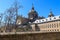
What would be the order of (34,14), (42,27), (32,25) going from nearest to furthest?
(42,27)
(32,25)
(34,14)

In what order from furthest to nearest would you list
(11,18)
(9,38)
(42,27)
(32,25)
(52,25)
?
(32,25), (42,27), (52,25), (11,18), (9,38)

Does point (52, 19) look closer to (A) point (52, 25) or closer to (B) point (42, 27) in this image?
(A) point (52, 25)

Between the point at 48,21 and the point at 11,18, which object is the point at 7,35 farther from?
the point at 48,21

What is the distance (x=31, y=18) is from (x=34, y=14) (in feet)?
13.2

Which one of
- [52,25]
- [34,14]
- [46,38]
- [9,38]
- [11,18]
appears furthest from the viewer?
[34,14]

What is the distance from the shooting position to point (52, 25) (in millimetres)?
70000

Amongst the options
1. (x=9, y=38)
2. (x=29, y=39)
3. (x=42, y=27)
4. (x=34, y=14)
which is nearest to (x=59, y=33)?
(x=29, y=39)

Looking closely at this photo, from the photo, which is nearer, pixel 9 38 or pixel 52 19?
pixel 9 38

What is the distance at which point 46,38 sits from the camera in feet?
10.7

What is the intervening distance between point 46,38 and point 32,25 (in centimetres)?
7807

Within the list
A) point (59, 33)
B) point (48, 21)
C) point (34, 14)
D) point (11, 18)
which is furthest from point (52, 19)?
point (59, 33)

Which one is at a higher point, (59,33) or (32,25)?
(59,33)

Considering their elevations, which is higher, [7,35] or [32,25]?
[7,35]

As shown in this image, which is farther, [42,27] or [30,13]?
[30,13]
